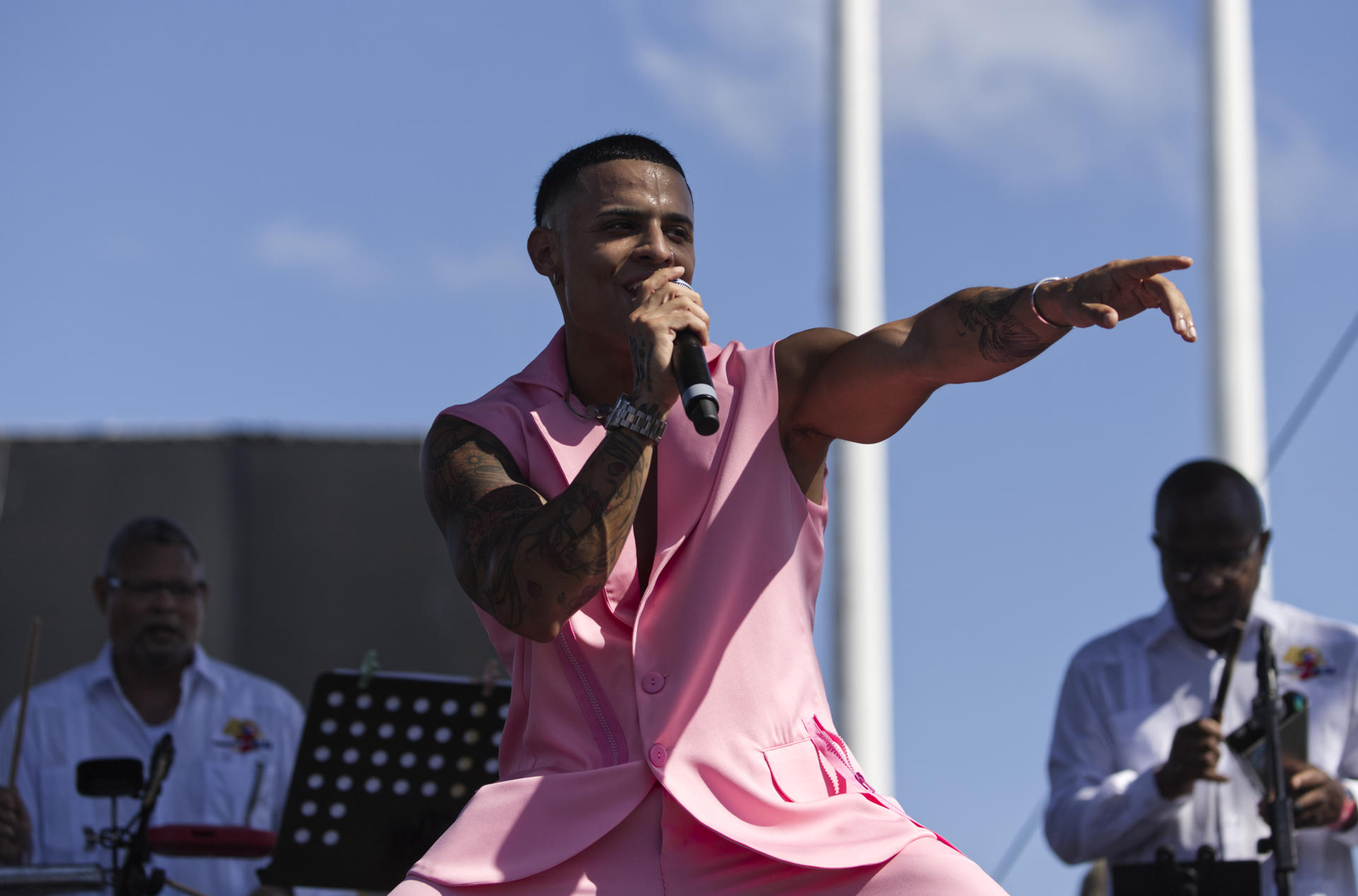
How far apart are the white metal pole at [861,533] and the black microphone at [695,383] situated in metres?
4.81

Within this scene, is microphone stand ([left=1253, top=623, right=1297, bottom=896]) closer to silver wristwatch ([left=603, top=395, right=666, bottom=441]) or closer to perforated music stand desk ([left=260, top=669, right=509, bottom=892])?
perforated music stand desk ([left=260, top=669, right=509, bottom=892])

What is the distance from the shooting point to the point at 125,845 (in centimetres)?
432

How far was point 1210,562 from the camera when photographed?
4723 millimetres

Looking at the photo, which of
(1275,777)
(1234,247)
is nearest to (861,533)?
(1234,247)

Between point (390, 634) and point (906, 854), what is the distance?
17.1ft

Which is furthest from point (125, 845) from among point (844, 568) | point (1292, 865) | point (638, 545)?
point (844, 568)

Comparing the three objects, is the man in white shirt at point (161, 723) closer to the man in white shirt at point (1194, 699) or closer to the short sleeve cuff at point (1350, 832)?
the man in white shirt at point (1194, 699)

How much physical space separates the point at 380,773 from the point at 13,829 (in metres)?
1.49

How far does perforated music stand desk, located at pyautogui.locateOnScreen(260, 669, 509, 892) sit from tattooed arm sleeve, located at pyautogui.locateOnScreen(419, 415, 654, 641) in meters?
1.81

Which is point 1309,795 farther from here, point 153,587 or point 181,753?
point 153,587

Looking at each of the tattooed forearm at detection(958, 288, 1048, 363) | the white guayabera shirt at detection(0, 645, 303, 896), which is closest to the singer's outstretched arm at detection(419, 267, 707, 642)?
the tattooed forearm at detection(958, 288, 1048, 363)

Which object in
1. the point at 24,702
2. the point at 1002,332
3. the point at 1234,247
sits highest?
the point at 1234,247

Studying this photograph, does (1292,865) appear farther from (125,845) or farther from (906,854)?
(125,845)

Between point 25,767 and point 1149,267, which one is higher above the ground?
point 1149,267
